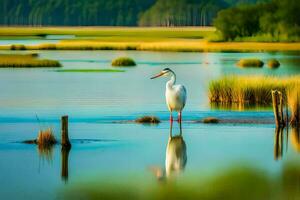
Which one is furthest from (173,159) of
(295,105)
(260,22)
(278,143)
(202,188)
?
(260,22)

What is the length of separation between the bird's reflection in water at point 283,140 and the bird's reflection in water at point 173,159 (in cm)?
196

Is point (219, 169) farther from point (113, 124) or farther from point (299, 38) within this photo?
point (299, 38)

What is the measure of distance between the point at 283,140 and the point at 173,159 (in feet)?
12.0

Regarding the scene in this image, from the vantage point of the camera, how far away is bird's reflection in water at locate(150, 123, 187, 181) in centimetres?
1672

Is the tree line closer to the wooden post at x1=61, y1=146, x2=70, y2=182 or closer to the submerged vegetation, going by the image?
the wooden post at x1=61, y1=146, x2=70, y2=182

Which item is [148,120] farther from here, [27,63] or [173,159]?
[27,63]

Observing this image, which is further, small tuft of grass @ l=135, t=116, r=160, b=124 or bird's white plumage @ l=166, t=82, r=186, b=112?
small tuft of grass @ l=135, t=116, r=160, b=124

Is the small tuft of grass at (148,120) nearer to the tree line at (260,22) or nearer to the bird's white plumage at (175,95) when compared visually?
the bird's white plumage at (175,95)

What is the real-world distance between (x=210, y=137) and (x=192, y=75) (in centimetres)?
2583

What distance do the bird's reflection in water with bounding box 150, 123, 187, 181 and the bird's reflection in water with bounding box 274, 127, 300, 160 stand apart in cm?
196

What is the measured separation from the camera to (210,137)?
2139cm

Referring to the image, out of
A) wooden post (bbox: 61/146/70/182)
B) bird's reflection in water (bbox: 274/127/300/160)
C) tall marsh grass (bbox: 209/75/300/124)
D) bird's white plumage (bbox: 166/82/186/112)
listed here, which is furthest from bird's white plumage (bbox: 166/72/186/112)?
tall marsh grass (bbox: 209/75/300/124)

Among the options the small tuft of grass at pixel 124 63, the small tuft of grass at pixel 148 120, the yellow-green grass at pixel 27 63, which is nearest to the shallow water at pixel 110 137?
the small tuft of grass at pixel 148 120

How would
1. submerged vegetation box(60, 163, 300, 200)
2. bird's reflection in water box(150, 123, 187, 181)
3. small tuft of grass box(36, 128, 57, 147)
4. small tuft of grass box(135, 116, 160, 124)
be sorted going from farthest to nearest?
1. small tuft of grass box(135, 116, 160, 124)
2. small tuft of grass box(36, 128, 57, 147)
3. bird's reflection in water box(150, 123, 187, 181)
4. submerged vegetation box(60, 163, 300, 200)
